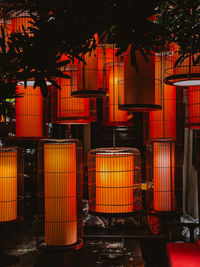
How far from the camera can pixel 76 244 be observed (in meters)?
1.89

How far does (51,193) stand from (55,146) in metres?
0.23

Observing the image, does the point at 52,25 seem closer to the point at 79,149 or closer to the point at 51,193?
the point at 51,193

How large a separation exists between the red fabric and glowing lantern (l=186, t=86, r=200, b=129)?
2.37m

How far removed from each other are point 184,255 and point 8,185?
2.87 meters

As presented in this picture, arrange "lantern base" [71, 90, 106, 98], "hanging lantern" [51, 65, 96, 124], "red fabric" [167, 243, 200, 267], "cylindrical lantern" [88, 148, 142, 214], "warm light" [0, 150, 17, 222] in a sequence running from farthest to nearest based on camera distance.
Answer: "red fabric" [167, 243, 200, 267], "hanging lantern" [51, 65, 96, 124], "warm light" [0, 150, 17, 222], "lantern base" [71, 90, 106, 98], "cylindrical lantern" [88, 148, 142, 214]

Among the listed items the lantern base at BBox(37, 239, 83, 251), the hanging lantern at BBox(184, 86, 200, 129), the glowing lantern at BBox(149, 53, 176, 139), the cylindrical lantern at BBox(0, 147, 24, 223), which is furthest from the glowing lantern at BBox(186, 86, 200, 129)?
the cylindrical lantern at BBox(0, 147, 24, 223)

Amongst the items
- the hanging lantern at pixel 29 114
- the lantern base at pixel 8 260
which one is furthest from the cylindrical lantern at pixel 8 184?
the lantern base at pixel 8 260

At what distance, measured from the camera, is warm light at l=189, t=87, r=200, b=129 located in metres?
2.13

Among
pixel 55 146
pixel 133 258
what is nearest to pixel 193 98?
pixel 55 146

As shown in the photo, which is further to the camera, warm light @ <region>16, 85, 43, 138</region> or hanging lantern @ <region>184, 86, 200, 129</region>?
warm light @ <region>16, 85, 43, 138</region>

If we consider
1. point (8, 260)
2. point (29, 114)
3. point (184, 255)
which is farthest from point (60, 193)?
point (8, 260)

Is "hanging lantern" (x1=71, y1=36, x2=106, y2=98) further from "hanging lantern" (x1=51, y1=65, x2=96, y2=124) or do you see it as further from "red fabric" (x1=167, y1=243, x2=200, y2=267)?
"red fabric" (x1=167, y1=243, x2=200, y2=267)

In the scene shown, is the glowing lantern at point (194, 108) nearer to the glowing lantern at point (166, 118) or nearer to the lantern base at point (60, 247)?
the glowing lantern at point (166, 118)

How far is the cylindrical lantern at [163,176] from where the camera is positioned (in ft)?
7.59
